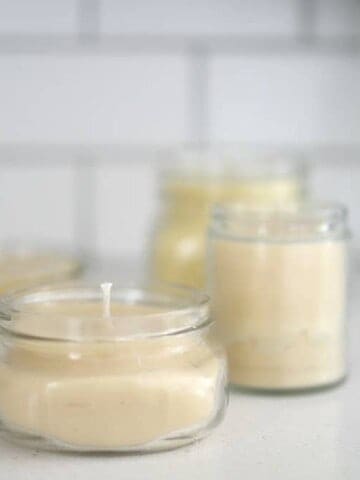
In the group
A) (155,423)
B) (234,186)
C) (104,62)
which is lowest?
(155,423)

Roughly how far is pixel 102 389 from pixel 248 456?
9 centimetres

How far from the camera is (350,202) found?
121 centimetres

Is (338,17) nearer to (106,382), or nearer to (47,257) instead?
(47,257)

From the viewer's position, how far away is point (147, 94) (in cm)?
119

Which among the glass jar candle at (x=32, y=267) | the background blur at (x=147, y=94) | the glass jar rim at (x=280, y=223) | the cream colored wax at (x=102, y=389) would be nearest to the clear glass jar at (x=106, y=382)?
the cream colored wax at (x=102, y=389)

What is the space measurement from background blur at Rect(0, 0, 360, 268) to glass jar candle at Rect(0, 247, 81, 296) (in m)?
0.24

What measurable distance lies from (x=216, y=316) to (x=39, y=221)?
1.96ft

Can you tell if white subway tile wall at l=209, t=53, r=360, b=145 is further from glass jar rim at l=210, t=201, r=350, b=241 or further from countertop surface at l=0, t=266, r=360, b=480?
countertop surface at l=0, t=266, r=360, b=480

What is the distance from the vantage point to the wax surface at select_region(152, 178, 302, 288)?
90cm

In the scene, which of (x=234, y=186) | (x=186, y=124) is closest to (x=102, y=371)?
(x=234, y=186)

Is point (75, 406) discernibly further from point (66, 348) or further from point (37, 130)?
point (37, 130)

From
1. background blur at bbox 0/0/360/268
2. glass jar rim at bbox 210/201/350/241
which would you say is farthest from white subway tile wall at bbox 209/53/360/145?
glass jar rim at bbox 210/201/350/241

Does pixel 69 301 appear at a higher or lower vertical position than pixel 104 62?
lower

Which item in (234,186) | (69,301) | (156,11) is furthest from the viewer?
(156,11)
